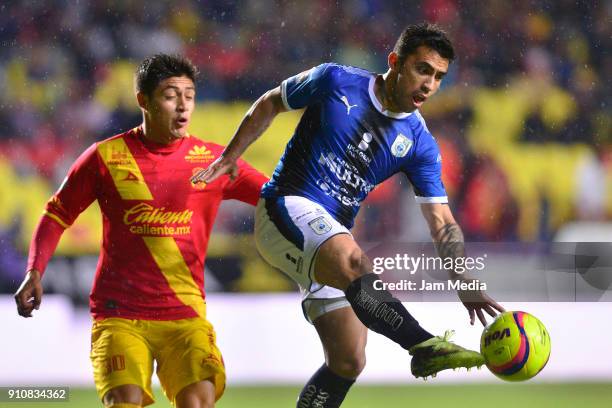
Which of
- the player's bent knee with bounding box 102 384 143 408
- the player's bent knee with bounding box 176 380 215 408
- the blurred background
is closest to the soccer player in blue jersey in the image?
the player's bent knee with bounding box 176 380 215 408

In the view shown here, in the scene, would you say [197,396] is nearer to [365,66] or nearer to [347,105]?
[347,105]

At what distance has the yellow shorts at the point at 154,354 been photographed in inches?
146

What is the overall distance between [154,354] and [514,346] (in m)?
1.41

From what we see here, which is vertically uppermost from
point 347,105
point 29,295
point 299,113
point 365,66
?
point 365,66

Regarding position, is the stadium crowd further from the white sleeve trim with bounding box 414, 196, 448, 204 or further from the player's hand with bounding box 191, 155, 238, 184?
the player's hand with bounding box 191, 155, 238, 184

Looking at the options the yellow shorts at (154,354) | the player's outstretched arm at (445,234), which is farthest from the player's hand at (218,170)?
the player's outstretched arm at (445,234)

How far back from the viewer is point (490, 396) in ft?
20.9

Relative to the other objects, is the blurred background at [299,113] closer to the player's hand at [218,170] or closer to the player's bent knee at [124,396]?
the player's hand at [218,170]

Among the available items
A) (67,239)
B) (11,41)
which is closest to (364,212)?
(67,239)

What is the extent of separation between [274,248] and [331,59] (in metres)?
3.75

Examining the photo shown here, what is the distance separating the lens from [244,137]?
13.4 ft

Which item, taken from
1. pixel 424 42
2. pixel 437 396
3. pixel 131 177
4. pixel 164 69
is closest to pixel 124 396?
pixel 131 177

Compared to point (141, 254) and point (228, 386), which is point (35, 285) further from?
point (228, 386)

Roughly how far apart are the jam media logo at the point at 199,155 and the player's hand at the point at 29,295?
0.80 m
